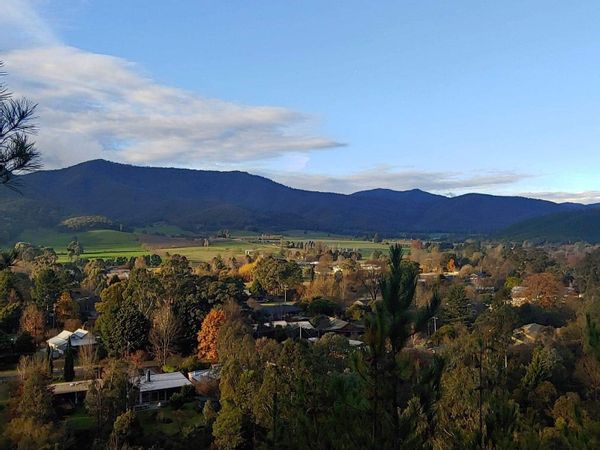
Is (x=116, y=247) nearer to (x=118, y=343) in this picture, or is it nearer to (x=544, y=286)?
(x=118, y=343)

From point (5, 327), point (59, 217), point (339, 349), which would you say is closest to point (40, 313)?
point (5, 327)

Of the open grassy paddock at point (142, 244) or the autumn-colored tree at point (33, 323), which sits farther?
the open grassy paddock at point (142, 244)

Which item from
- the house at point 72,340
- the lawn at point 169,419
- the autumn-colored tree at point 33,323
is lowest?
the lawn at point 169,419

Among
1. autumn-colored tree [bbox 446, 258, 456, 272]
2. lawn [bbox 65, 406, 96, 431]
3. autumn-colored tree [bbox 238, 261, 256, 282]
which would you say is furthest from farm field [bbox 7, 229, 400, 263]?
lawn [bbox 65, 406, 96, 431]

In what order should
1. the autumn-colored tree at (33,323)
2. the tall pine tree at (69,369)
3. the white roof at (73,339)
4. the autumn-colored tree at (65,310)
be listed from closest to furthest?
the tall pine tree at (69,369)
the white roof at (73,339)
the autumn-colored tree at (33,323)
the autumn-colored tree at (65,310)

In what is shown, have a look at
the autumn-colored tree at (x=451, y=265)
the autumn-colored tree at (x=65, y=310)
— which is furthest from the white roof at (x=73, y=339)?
the autumn-colored tree at (x=451, y=265)

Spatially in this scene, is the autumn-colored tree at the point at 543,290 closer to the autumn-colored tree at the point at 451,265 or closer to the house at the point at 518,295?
the house at the point at 518,295
